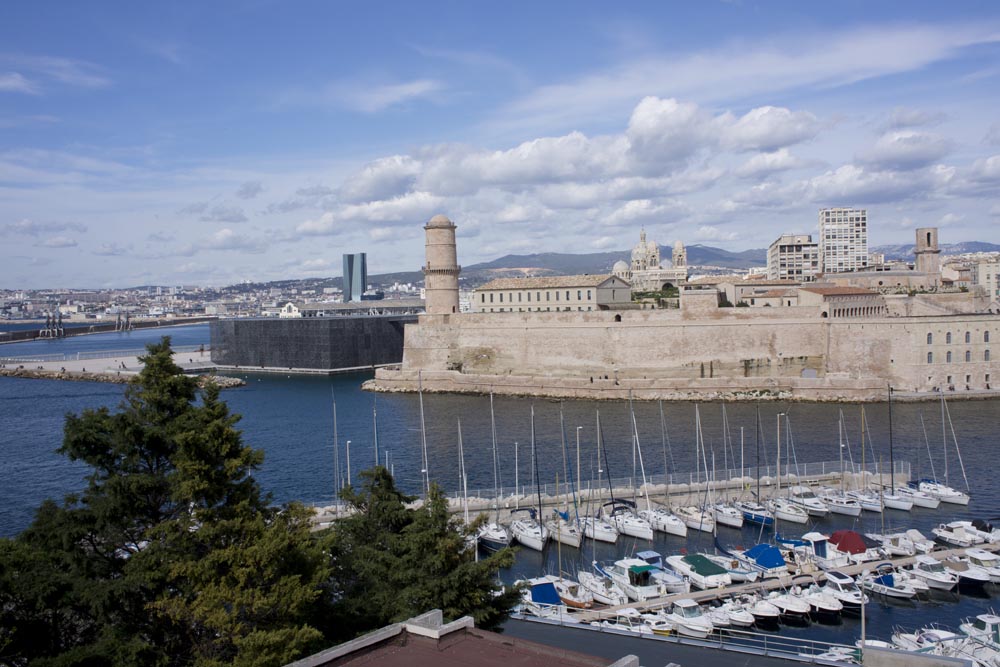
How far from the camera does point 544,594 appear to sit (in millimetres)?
10758

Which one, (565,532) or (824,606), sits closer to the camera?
(824,606)

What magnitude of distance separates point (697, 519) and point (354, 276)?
9537cm

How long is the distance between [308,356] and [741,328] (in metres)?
21.5

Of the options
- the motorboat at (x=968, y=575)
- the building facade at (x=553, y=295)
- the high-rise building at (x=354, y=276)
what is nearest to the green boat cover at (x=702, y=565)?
the motorboat at (x=968, y=575)

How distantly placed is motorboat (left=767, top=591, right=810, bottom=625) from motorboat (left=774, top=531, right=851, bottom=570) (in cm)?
144

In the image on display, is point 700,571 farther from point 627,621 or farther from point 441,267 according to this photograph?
point 441,267

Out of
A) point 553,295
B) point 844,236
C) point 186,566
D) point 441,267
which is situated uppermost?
point 844,236

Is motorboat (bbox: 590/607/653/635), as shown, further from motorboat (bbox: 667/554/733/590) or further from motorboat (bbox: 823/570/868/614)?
motorboat (bbox: 823/570/868/614)

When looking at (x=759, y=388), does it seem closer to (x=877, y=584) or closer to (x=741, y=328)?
(x=741, y=328)

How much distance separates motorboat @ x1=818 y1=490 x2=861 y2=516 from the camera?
47.9 ft

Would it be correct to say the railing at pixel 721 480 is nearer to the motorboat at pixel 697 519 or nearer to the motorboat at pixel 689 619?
the motorboat at pixel 697 519

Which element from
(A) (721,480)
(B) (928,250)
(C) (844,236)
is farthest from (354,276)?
(A) (721,480)

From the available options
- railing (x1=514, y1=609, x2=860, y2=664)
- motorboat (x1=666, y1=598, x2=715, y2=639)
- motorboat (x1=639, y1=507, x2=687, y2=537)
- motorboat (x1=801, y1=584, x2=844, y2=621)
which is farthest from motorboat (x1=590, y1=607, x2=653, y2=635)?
motorboat (x1=639, y1=507, x2=687, y2=537)

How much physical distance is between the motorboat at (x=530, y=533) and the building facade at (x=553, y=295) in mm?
20919
